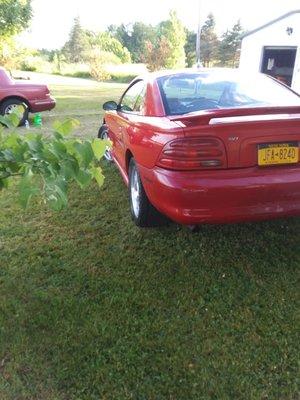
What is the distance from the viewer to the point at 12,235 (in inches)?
148

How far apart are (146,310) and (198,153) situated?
3.64 ft

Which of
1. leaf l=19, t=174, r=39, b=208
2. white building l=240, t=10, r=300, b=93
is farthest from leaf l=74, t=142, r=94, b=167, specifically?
white building l=240, t=10, r=300, b=93

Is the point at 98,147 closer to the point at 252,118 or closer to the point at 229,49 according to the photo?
the point at 252,118

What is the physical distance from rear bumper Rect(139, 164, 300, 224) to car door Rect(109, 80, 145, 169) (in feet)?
4.17

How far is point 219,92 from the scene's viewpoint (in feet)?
12.2

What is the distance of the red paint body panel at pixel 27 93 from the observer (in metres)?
9.95

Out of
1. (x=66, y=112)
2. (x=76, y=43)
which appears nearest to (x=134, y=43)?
(x=76, y=43)

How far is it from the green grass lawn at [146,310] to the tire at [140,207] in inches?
4.3

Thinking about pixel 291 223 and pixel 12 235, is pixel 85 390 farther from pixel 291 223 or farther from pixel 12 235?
pixel 291 223

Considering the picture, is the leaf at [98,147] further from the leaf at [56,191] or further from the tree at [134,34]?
the tree at [134,34]

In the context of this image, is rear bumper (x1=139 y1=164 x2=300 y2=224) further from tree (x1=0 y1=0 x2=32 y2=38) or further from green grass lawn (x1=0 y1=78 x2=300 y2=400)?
tree (x1=0 y1=0 x2=32 y2=38)

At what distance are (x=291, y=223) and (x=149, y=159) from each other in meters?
1.50

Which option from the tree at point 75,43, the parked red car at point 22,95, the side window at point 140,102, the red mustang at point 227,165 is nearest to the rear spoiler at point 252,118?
the red mustang at point 227,165

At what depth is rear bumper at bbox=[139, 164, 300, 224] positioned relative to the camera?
2.75 m
